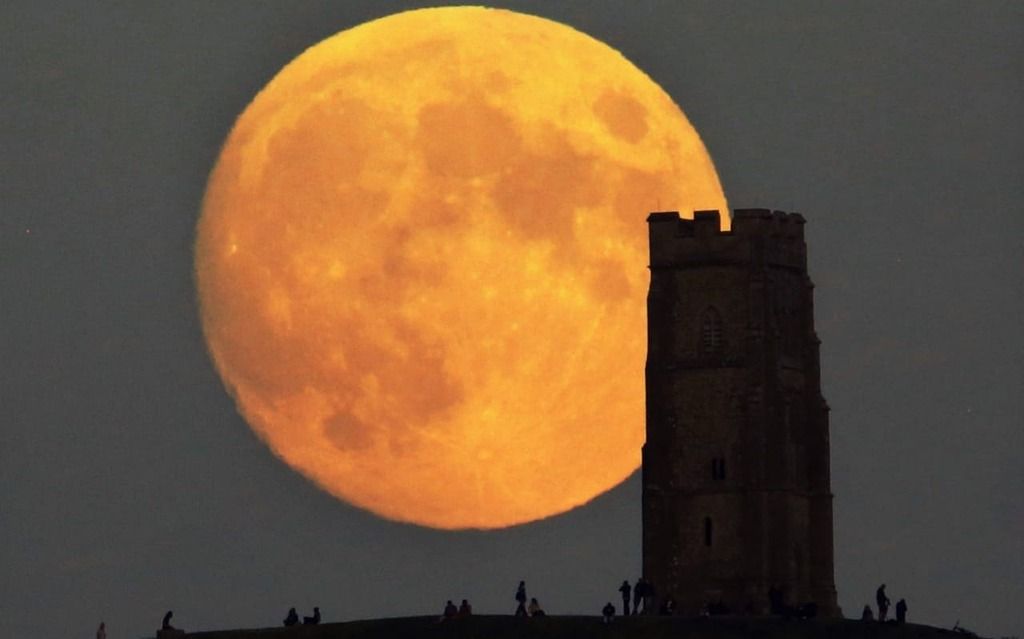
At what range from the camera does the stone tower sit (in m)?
180

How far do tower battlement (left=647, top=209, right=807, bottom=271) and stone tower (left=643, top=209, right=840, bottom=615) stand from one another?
4cm

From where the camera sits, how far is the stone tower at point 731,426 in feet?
590

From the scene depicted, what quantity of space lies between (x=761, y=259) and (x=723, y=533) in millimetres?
10620

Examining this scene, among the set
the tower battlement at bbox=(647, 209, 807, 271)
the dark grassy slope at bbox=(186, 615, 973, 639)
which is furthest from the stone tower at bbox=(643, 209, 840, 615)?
the dark grassy slope at bbox=(186, 615, 973, 639)

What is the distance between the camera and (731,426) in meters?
180

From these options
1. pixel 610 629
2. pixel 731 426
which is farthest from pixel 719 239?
pixel 610 629

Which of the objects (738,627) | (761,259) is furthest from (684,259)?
(738,627)

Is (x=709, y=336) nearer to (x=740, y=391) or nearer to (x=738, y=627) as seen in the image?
(x=740, y=391)

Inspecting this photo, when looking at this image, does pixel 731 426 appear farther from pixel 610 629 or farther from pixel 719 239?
pixel 610 629

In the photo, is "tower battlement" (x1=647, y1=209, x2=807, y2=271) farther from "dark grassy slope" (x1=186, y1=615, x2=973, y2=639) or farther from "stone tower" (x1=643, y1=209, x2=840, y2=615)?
"dark grassy slope" (x1=186, y1=615, x2=973, y2=639)

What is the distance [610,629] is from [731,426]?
17172mm

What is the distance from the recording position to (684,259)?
18175cm

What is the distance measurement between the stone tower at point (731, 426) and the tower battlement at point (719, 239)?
1.5 inches

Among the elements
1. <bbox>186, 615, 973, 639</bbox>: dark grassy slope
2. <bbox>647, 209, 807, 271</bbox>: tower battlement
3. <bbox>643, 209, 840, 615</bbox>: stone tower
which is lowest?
<bbox>186, 615, 973, 639</bbox>: dark grassy slope
